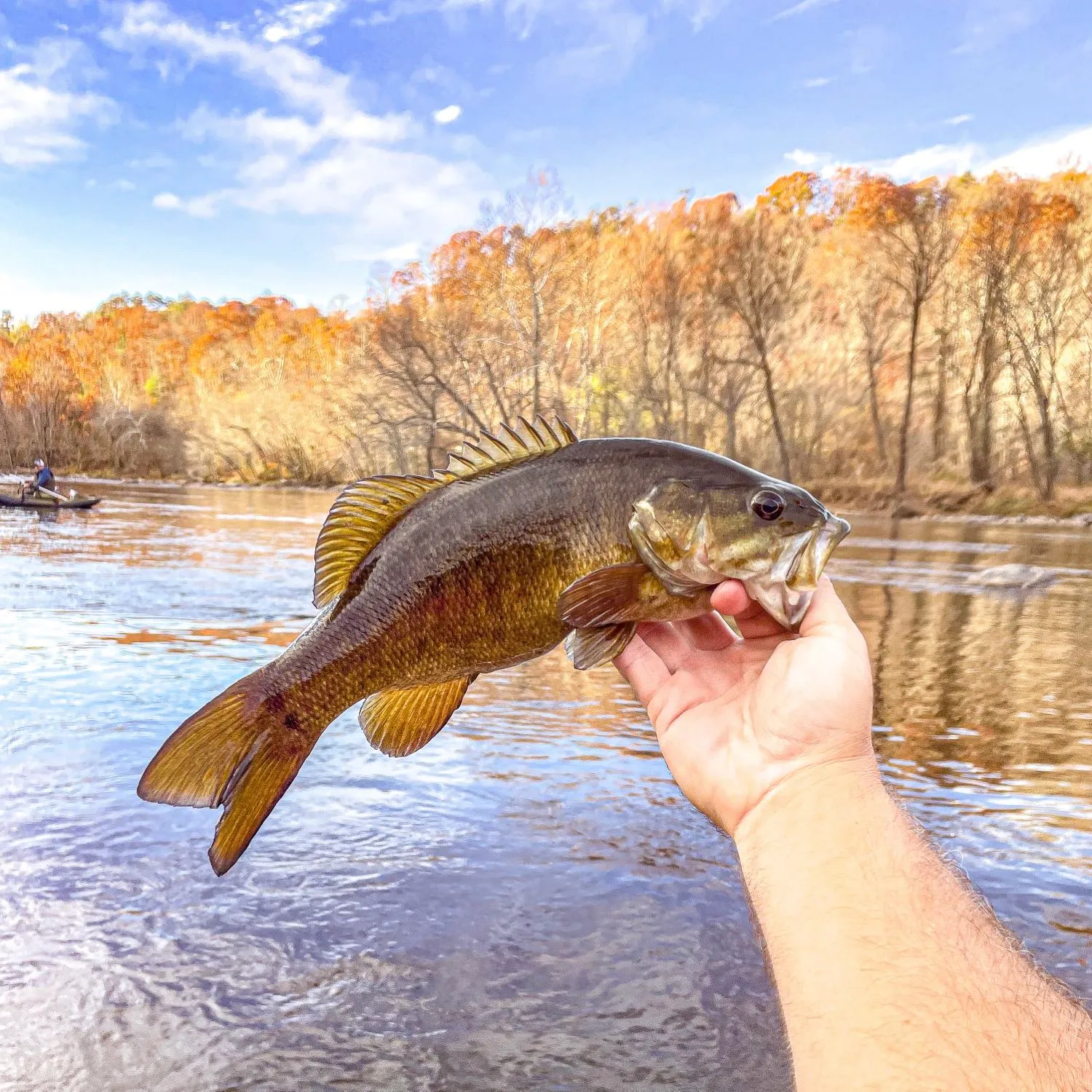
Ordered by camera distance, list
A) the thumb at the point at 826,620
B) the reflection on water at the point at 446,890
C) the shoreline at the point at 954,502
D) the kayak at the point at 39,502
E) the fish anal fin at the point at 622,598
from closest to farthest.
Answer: the fish anal fin at the point at 622,598
the thumb at the point at 826,620
the reflection on water at the point at 446,890
the kayak at the point at 39,502
the shoreline at the point at 954,502

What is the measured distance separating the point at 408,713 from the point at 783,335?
41.2m

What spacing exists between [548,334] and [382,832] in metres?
34.9

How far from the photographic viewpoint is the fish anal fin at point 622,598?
2094 millimetres

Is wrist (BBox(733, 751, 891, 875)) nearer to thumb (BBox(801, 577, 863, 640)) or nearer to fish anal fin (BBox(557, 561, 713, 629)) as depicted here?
thumb (BBox(801, 577, 863, 640))

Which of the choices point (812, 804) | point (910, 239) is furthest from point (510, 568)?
point (910, 239)

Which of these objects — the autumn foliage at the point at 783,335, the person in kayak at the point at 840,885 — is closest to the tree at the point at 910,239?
the autumn foliage at the point at 783,335

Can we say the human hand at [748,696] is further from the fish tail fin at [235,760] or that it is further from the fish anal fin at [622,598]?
the fish tail fin at [235,760]

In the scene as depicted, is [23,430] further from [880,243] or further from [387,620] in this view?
[387,620]

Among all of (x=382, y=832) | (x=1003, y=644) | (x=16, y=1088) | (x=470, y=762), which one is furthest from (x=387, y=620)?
(x=1003, y=644)

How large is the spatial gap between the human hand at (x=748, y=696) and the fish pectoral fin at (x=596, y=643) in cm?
24

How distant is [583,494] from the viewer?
2.20 metres

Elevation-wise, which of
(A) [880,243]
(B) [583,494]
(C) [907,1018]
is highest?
(A) [880,243]

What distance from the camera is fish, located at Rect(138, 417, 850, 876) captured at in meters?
2.12

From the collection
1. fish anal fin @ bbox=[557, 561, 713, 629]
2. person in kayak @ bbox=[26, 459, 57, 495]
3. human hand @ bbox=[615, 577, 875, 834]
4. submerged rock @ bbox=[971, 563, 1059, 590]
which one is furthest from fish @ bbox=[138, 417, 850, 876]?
person in kayak @ bbox=[26, 459, 57, 495]
